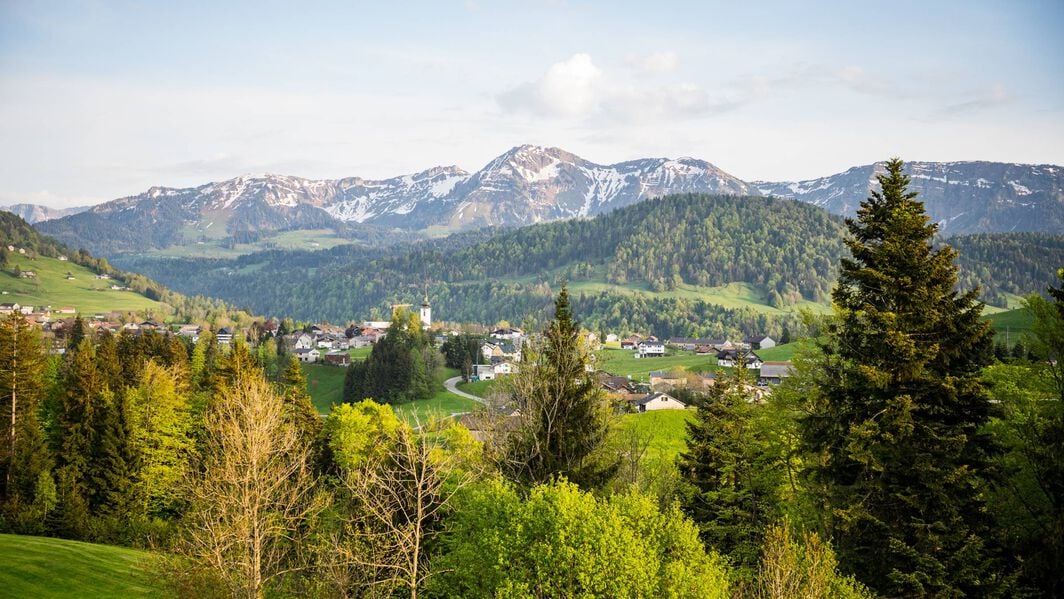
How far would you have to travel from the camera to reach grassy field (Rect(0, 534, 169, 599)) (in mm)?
31109

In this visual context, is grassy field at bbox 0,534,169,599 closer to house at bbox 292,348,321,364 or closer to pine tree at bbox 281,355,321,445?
pine tree at bbox 281,355,321,445

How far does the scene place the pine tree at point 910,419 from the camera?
70.5 feet

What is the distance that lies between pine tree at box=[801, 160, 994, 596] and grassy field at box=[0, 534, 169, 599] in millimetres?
26493

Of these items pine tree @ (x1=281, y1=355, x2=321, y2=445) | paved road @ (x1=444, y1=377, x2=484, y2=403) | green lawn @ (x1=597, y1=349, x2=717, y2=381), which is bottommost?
green lawn @ (x1=597, y1=349, x2=717, y2=381)

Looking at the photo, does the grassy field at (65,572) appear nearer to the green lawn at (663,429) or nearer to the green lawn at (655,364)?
the green lawn at (663,429)

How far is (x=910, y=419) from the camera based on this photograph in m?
22.0

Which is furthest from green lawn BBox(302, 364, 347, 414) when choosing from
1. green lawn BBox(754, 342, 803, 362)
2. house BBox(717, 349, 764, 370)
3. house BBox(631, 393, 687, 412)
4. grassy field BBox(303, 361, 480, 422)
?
green lawn BBox(754, 342, 803, 362)

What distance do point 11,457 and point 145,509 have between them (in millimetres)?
9575

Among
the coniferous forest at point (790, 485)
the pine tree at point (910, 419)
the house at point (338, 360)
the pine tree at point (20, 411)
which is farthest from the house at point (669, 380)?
the pine tree at point (910, 419)

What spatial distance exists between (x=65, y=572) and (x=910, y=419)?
3608cm

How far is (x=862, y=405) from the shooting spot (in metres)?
23.4

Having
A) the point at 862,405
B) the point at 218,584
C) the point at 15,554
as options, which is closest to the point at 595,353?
the point at 862,405

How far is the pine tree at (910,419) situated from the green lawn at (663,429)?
2985 centimetres

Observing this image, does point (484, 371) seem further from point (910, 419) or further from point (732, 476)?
→ point (910, 419)
